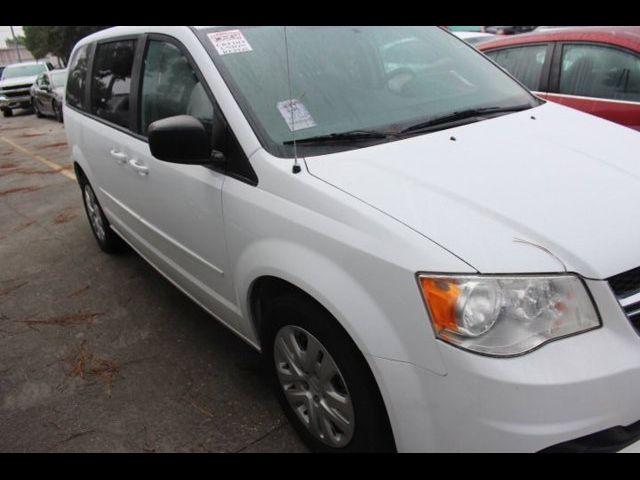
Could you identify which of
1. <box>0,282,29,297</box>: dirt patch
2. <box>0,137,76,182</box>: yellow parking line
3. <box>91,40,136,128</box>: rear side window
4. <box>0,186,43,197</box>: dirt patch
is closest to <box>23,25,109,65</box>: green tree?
<box>0,137,76,182</box>: yellow parking line

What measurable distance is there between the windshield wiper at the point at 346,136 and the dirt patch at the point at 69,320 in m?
2.28

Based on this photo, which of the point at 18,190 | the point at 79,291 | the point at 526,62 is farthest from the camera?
the point at 18,190

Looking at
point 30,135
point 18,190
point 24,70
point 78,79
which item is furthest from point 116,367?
point 24,70

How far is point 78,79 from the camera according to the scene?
14.5ft

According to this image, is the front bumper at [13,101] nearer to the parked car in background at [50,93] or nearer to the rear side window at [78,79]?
the parked car in background at [50,93]

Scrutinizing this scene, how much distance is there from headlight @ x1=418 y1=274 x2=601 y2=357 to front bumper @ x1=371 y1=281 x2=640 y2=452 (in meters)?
0.03

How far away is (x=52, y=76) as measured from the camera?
1534 cm

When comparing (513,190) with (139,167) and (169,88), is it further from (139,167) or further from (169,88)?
(139,167)

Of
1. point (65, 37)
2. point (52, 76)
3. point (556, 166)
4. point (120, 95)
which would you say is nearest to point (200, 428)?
point (556, 166)

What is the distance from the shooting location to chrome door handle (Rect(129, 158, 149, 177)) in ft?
9.72

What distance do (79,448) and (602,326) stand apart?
7.26 feet

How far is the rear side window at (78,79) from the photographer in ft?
13.9

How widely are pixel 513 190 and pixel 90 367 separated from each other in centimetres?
251
